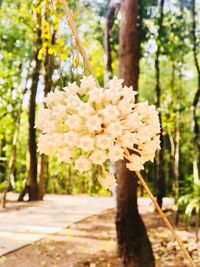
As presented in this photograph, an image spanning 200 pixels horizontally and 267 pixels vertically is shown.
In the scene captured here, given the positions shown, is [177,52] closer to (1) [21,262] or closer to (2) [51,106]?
(1) [21,262]

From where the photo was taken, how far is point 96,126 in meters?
1.56

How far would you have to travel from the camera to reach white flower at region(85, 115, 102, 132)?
1.55 metres

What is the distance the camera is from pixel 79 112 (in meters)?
1.60

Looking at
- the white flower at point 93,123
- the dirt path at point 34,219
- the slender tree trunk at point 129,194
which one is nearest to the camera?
the white flower at point 93,123

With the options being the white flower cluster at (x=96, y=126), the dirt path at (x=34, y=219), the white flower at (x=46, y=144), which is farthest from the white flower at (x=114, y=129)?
the dirt path at (x=34, y=219)

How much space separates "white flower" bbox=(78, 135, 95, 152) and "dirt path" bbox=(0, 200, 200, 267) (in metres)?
5.61

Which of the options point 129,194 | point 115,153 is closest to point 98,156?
point 115,153

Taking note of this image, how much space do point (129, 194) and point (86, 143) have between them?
5.10m

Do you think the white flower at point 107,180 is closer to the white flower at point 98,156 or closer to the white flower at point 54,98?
the white flower at point 98,156

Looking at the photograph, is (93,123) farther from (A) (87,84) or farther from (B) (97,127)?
(A) (87,84)

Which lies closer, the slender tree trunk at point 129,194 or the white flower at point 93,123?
the white flower at point 93,123

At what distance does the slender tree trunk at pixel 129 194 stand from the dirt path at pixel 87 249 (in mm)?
607

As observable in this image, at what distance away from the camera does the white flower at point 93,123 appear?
1.55 metres

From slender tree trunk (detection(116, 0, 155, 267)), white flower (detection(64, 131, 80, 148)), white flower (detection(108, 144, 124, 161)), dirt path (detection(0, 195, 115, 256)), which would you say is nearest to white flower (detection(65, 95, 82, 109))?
white flower (detection(64, 131, 80, 148))
